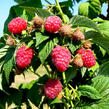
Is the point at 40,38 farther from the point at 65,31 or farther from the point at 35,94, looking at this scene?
the point at 35,94

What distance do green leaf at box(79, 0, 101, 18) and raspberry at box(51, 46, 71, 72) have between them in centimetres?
131

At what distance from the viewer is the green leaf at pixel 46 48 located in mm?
772

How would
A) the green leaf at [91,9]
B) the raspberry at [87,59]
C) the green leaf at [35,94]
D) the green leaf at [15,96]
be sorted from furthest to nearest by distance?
the green leaf at [91,9]
the green leaf at [15,96]
the green leaf at [35,94]
the raspberry at [87,59]

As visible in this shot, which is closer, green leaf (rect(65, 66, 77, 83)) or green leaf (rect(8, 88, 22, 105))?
green leaf (rect(65, 66, 77, 83))

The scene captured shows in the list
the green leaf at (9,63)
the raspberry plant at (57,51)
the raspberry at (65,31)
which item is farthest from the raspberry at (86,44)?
the green leaf at (9,63)

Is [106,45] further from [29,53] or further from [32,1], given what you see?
[32,1]

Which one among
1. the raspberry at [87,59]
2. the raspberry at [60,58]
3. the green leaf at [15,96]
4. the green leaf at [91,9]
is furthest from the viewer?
the green leaf at [91,9]

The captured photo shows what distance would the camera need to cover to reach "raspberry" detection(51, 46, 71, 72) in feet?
2.39

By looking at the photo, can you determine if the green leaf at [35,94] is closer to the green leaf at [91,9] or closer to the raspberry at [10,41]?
the raspberry at [10,41]

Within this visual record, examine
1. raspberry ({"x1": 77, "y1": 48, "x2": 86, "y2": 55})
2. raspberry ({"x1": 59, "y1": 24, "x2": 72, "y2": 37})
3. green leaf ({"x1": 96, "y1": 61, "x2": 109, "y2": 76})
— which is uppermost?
raspberry ({"x1": 59, "y1": 24, "x2": 72, "y2": 37})

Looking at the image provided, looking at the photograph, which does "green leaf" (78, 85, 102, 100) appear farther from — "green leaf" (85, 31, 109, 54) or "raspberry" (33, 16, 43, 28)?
"raspberry" (33, 16, 43, 28)

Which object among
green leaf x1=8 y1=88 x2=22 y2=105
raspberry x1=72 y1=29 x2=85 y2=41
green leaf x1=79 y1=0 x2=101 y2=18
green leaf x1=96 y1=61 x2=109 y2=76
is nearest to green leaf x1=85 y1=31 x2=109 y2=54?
raspberry x1=72 y1=29 x2=85 y2=41

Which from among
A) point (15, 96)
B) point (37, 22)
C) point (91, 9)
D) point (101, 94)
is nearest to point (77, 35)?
point (37, 22)

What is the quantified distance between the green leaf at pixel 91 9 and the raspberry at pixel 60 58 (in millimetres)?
1305
